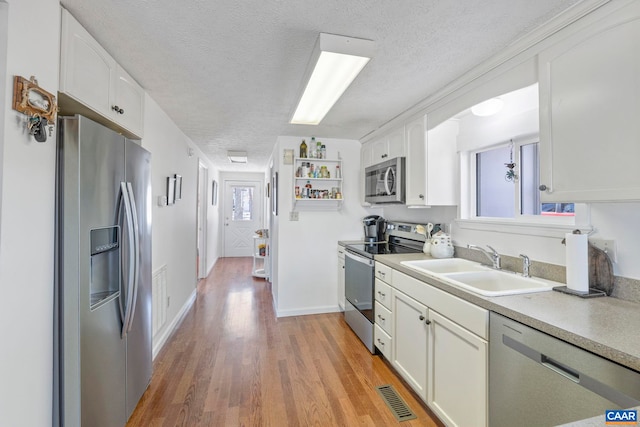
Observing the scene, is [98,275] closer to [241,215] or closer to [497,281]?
[497,281]

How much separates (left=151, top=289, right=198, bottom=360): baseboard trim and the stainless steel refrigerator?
0.65m

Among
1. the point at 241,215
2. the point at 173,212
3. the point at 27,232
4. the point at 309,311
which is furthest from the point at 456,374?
the point at 241,215

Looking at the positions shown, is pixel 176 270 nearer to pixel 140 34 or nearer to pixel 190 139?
pixel 190 139

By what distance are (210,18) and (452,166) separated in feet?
6.82

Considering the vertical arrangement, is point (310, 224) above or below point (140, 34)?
below

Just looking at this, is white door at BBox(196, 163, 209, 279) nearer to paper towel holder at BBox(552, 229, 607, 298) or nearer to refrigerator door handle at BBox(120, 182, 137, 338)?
refrigerator door handle at BBox(120, 182, 137, 338)

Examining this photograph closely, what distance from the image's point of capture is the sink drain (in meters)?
1.80

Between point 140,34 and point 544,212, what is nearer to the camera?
point 140,34

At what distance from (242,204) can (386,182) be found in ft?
17.4

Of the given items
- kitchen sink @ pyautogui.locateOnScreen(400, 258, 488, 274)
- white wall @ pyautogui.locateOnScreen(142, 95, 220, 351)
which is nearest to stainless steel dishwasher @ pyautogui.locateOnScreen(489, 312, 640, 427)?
kitchen sink @ pyautogui.locateOnScreen(400, 258, 488, 274)

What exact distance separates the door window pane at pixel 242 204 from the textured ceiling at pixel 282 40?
5.00 meters

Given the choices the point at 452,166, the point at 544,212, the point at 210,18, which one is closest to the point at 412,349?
the point at 544,212

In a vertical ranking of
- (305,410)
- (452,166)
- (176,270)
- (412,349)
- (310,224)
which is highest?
(452,166)

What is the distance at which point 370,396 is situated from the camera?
2000 millimetres
